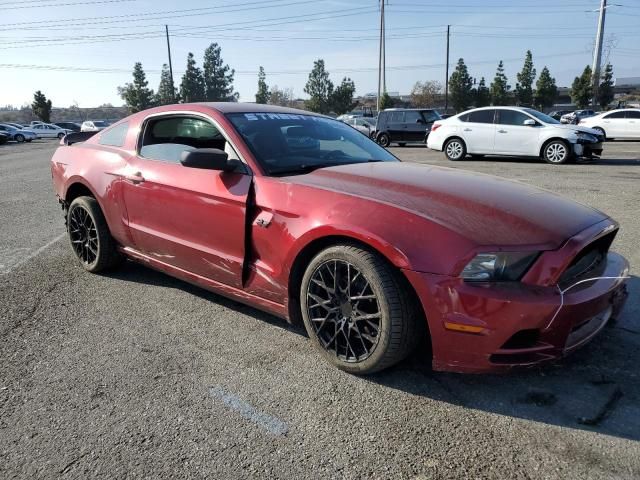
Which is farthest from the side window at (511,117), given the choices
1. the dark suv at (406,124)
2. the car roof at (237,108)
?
the car roof at (237,108)

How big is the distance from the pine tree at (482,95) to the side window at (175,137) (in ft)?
227

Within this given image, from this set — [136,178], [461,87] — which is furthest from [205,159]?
[461,87]

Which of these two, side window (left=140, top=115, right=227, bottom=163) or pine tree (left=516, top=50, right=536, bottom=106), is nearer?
side window (left=140, top=115, right=227, bottom=163)

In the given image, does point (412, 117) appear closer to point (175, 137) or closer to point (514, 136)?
point (514, 136)

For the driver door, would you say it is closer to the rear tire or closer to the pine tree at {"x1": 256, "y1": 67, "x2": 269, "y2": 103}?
the rear tire

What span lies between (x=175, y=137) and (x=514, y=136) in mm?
11366

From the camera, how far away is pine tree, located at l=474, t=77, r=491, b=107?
67562 mm

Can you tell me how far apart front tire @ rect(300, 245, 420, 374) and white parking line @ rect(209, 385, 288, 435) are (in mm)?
559

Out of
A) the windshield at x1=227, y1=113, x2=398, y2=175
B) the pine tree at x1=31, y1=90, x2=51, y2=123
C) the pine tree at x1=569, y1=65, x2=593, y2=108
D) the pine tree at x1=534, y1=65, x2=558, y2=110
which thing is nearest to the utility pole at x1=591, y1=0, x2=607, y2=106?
the pine tree at x1=569, y1=65, x2=593, y2=108

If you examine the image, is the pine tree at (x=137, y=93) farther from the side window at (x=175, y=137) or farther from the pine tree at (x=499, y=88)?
the side window at (x=175, y=137)

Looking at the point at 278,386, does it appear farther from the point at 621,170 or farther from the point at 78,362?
the point at 621,170

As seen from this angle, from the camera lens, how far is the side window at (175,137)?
12.4 ft

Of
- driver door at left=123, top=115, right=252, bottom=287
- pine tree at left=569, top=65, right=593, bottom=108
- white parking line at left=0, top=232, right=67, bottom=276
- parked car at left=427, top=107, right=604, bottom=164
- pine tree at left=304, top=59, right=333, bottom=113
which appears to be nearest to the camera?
driver door at left=123, top=115, right=252, bottom=287

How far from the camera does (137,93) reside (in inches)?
3014
